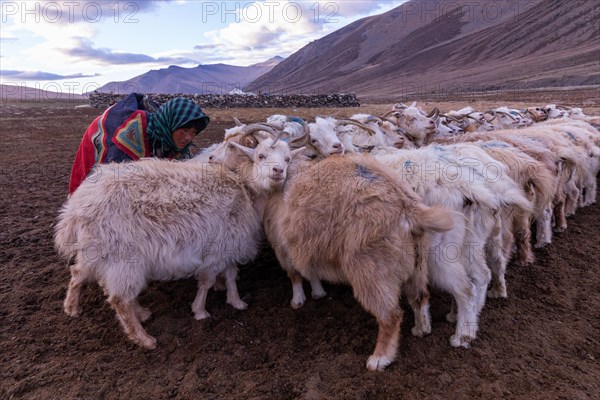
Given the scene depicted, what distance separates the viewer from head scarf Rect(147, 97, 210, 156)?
16.7 feet

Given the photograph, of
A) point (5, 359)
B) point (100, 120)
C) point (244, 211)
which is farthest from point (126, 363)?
point (100, 120)

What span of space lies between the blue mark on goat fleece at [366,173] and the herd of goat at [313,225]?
0.6 inches

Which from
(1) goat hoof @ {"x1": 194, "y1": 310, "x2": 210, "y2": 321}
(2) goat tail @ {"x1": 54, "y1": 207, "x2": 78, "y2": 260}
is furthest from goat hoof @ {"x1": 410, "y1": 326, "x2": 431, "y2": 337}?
(2) goat tail @ {"x1": 54, "y1": 207, "x2": 78, "y2": 260}

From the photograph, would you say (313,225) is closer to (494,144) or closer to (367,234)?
(367,234)

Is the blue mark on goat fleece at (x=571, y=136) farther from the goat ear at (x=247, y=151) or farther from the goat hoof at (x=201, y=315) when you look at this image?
the goat hoof at (x=201, y=315)

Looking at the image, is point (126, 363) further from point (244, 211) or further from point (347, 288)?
point (347, 288)

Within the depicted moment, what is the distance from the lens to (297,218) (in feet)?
13.1

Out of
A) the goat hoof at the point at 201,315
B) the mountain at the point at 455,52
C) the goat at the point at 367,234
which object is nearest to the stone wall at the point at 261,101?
the mountain at the point at 455,52

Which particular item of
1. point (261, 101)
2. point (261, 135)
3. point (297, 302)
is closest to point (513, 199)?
point (297, 302)

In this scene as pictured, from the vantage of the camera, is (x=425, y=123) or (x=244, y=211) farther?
(x=425, y=123)

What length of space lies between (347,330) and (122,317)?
207 centimetres

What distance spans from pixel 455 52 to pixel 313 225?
379 feet

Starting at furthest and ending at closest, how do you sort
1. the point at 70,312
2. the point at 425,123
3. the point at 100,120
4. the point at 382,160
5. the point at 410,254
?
the point at 425,123 < the point at 100,120 < the point at 382,160 < the point at 70,312 < the point at 410,254

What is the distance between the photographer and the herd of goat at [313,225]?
3576mm
